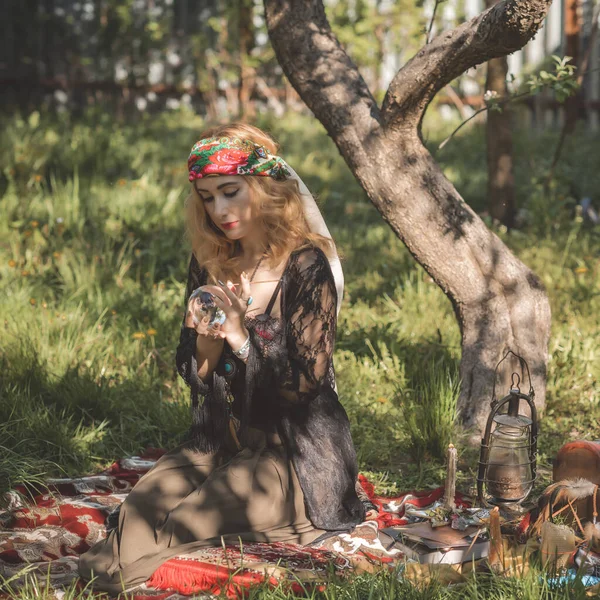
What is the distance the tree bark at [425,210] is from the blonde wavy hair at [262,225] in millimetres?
703

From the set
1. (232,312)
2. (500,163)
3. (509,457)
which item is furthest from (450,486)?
(500,163)

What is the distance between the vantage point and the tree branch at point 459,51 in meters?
3.39

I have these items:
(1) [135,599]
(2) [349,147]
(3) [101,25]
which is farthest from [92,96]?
(1) [135,599]

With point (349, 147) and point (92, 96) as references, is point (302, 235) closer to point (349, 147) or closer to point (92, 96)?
point (349, 147)

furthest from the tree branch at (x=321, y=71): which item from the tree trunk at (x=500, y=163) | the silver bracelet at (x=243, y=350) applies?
the tree trunk at (x=500, y=163)

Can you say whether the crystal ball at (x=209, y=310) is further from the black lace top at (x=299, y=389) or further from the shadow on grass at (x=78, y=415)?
the shadow on grass at (x=78, y=415)

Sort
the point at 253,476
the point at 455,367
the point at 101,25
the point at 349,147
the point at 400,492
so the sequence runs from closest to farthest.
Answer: the point at 253,476, the point at 400,492, the point at 349,147, the point at 455,367, the point at 101,25

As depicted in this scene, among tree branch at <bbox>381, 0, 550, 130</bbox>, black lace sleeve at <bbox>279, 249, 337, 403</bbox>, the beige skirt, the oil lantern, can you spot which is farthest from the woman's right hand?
tree branch at <bbox>381, 0, 550, 130</bbox>

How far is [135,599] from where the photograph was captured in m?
2.95

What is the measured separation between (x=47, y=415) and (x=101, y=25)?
7.73m

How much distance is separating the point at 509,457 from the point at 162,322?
7.84ft

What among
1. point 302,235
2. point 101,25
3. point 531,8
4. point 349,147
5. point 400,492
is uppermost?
point 101,25

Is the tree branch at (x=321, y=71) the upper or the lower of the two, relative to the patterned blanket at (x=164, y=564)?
upper

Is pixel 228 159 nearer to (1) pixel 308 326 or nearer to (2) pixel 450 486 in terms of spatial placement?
(1) pixel 308 326
